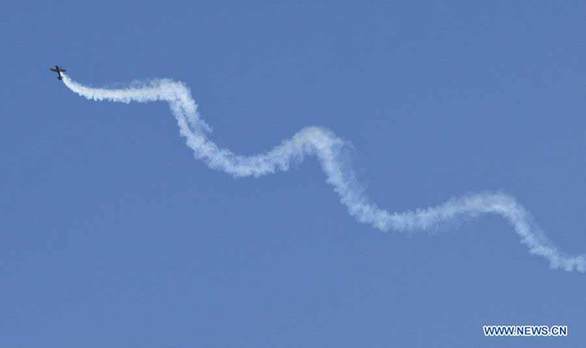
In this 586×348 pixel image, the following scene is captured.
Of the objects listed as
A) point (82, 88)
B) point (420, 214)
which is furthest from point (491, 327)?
point (82, 88)

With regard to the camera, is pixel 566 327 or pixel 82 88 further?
pixel 82 88

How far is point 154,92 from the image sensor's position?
463ft

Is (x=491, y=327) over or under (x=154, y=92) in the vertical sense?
under

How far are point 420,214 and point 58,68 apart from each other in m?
36.3

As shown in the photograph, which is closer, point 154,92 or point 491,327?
point 491,327

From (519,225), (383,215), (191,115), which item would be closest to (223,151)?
(191,115)

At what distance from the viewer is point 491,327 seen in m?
132

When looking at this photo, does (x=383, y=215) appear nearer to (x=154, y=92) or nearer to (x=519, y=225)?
(x=519, y=225)

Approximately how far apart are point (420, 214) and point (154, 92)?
2651 cm

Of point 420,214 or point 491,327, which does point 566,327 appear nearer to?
point 491,327

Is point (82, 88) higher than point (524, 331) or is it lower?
higher

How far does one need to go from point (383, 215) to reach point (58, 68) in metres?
33.2

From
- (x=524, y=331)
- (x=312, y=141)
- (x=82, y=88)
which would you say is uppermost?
(x=82, y=88)

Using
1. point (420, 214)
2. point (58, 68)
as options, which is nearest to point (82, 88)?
point (58, 68)
